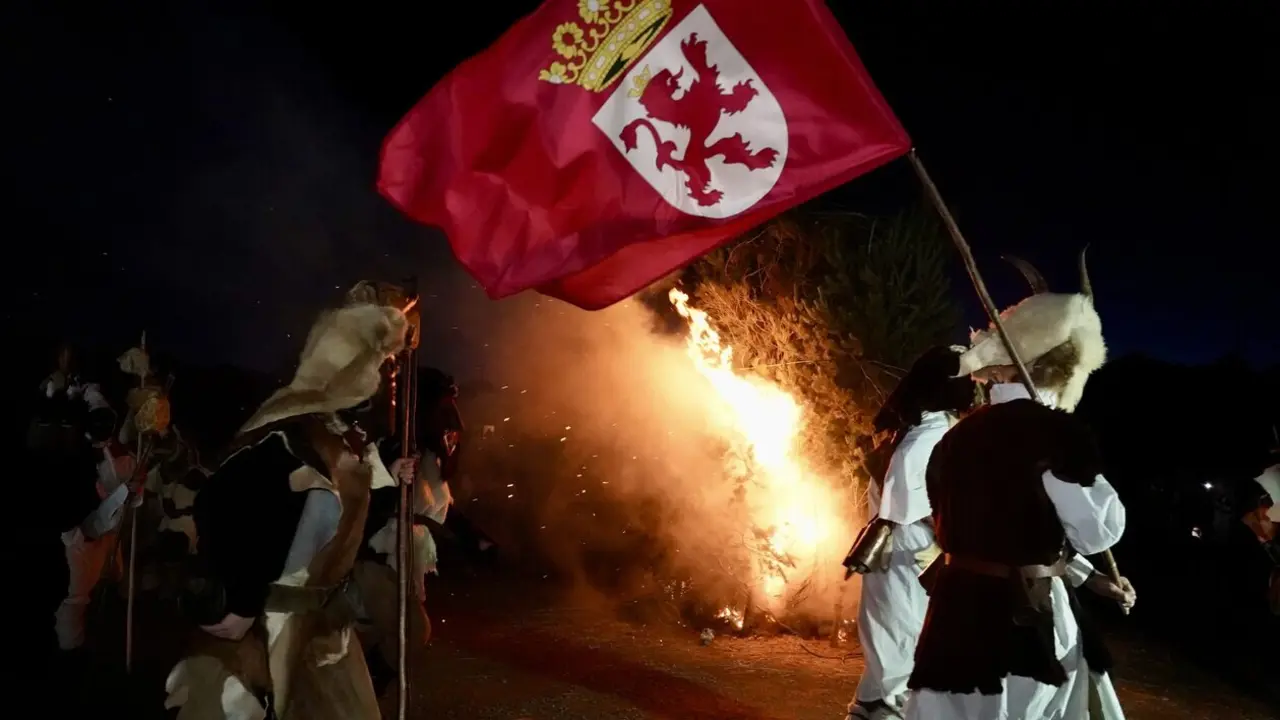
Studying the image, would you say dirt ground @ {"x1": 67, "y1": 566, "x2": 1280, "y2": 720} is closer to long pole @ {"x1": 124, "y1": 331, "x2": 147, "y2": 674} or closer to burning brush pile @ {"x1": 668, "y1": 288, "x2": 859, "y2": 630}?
long pole @ {"x1": 124, "y1": 331, "x2": 147, "y2": 674}

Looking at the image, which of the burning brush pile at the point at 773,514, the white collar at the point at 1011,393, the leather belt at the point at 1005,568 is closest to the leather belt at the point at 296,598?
the leather belt at the point at 1005,568

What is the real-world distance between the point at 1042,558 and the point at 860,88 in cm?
180

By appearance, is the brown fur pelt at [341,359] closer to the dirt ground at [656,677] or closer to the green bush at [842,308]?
the dirt ground at [656,677]

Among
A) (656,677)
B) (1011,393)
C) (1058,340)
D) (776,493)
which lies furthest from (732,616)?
(1058,340)

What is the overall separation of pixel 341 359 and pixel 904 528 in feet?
10.9

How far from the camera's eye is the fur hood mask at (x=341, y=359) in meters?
3.30

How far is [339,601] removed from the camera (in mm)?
3316

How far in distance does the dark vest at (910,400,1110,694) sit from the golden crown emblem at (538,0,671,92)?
1.90 metres

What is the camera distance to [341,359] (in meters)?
3.33

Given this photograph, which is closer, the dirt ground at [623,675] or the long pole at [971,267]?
the long pole at [971,267]

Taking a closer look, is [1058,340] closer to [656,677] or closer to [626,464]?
[656,677]

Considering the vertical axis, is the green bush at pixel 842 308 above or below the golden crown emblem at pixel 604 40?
below

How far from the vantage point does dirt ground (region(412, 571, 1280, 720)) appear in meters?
5.96

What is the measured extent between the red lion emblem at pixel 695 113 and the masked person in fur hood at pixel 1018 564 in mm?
1353
